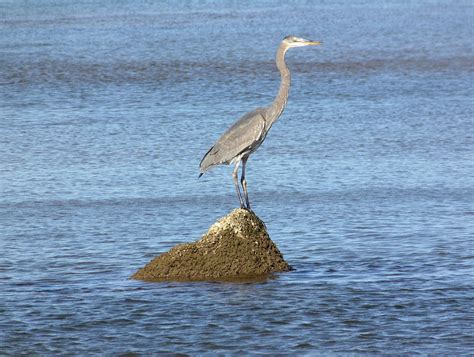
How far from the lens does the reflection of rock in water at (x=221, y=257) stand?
10156 mm

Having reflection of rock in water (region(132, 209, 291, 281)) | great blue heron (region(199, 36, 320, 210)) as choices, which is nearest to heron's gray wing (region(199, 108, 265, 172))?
great blue heron (region(199, 36, 320, 210))

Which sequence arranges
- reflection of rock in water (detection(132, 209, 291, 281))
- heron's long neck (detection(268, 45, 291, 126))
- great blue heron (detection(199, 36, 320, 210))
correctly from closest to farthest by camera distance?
reflection of rock in water (detection(132, 209, 291, 281)) → great blue heron (detection(199, 36, 320, 210)) → heron's long neck (detection(268, 45, 291, 126))

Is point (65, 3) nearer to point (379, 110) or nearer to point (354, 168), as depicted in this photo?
point (379, 110)

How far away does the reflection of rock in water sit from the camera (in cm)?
1016

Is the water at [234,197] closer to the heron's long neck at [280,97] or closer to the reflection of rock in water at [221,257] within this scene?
the reflection of rock in water at [221,257]

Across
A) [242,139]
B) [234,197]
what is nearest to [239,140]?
[242,139]

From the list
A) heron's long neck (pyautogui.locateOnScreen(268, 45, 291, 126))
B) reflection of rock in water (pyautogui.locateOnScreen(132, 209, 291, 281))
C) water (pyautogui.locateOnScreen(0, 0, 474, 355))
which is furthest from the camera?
heron's long neck (pyautogui.locateOnScreen(268, 45, 291, 126))

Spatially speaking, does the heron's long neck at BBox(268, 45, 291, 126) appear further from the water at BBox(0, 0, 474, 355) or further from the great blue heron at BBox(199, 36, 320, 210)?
the water at BBox(0, 0, 474, 355)

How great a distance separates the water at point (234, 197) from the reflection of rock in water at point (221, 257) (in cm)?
21

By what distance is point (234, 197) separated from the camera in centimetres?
1360

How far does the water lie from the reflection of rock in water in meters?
0.21

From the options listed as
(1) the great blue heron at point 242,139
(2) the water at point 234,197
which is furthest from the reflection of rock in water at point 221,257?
(1) the great blue heron at point 242,139

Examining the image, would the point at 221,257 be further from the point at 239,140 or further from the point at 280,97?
the point at 280,97

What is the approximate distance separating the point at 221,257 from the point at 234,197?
342 centimetres
